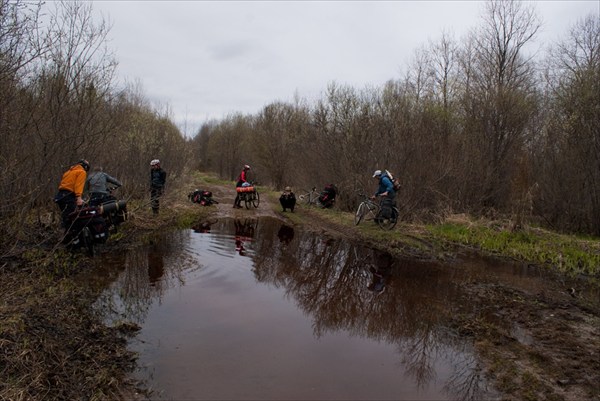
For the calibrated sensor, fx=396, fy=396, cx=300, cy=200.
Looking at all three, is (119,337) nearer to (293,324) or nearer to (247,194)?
(293,324)

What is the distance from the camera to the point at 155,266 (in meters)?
8.14

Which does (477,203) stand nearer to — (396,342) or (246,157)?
(396,342)

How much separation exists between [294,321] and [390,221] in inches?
312

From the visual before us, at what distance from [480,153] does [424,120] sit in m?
2.71

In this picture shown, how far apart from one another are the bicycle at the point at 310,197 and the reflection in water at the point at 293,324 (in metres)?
10.2

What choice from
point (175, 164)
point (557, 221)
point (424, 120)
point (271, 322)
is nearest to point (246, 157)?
point (175, 164)

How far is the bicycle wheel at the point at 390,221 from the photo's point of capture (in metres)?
12.9

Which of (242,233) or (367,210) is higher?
(367,210)

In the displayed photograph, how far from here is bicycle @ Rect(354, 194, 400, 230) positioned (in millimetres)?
12952

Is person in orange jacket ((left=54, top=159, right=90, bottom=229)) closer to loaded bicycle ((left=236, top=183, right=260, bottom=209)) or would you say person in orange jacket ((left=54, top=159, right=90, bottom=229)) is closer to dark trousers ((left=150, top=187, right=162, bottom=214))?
dark trousers ((left=150, top=187, right=162, bottom=214))

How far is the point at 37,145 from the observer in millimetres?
7992

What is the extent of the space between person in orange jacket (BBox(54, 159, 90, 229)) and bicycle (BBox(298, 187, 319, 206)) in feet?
43.0

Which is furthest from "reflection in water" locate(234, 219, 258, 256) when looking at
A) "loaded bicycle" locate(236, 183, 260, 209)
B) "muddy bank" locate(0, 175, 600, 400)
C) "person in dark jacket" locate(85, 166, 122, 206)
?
"muddy bank" locate(0, 175, 600, 400)

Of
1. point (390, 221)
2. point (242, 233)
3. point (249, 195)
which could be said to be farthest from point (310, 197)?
point (242, 233)
